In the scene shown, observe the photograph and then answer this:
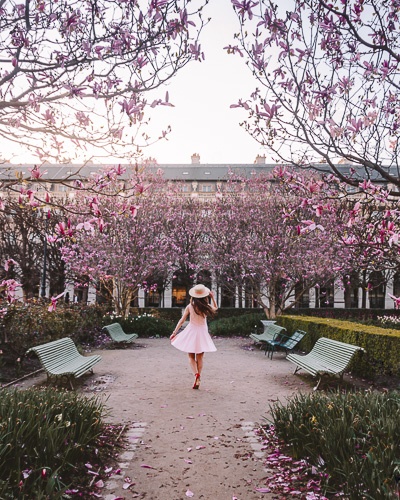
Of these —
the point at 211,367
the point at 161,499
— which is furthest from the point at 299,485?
the point at 211,367

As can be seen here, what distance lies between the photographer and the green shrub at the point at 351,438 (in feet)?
12.1

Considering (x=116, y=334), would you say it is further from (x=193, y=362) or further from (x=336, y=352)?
(x=336, y=352)

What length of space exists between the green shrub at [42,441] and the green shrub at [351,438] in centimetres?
230

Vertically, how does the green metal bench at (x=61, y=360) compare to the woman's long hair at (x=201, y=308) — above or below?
below

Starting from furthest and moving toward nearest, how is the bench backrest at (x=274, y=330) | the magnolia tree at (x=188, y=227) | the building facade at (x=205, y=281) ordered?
the building facade at (x=205, y=281) → the magnolia tree at (x=188, y=227) → the bench backrest at (x=274, y=330)

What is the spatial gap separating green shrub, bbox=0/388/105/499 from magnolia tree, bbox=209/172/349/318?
17.5 meters

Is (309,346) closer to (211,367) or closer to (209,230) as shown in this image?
(211,367)

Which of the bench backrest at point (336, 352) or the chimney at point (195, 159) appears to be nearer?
the bench backrest at point (336, 352)

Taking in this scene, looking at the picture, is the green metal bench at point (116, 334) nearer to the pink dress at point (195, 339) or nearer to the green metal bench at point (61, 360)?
the green metal bench at point (61, 360)

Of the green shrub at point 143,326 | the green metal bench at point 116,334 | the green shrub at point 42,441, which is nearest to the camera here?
the green shrub at point 42,441

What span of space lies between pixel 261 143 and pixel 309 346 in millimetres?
9210

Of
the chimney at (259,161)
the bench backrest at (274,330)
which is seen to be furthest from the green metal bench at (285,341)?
the chimney at (259,161)

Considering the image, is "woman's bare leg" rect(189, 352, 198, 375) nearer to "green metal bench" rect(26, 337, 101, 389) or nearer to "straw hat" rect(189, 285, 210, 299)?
"straw hat" rect(189, 285, 210, 299)

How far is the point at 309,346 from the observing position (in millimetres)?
14734
